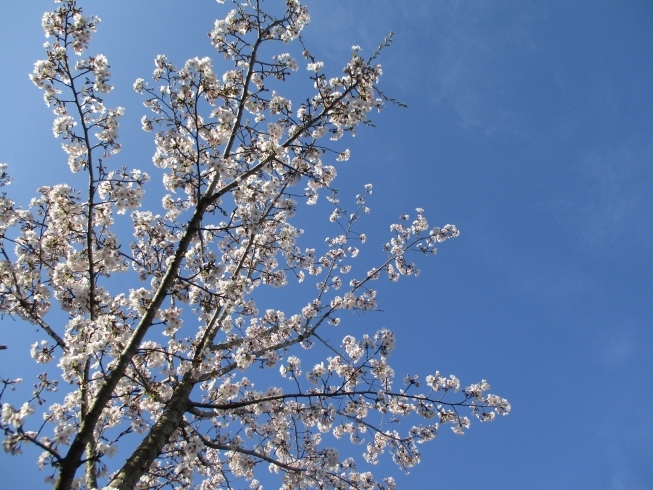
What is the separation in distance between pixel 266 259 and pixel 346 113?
4.08m

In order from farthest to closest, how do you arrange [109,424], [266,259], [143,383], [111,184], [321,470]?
[266,259]
[109,424]
[321,470]
[111,184]
[143,383]

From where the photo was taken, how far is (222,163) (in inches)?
249

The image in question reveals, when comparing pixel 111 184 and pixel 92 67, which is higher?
pixel 92 67

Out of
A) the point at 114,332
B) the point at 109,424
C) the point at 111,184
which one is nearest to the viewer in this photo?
the point at 114,332

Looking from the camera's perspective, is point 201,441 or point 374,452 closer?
point 201,441

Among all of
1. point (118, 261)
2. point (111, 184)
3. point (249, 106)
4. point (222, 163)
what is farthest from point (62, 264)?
point (249, 106)

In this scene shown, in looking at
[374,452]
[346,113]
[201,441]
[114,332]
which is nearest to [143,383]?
[114,332]

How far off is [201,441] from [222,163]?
4.55 m

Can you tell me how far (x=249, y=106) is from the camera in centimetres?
749

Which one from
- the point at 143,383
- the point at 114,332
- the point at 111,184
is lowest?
the point at 143,383

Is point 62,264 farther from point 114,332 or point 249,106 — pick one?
point 249,106

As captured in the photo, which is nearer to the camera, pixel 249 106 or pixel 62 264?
pixel 62 264

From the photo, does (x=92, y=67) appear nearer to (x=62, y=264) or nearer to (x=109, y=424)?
(x=62, y=264)

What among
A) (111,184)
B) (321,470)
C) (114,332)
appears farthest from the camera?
(321,470)
